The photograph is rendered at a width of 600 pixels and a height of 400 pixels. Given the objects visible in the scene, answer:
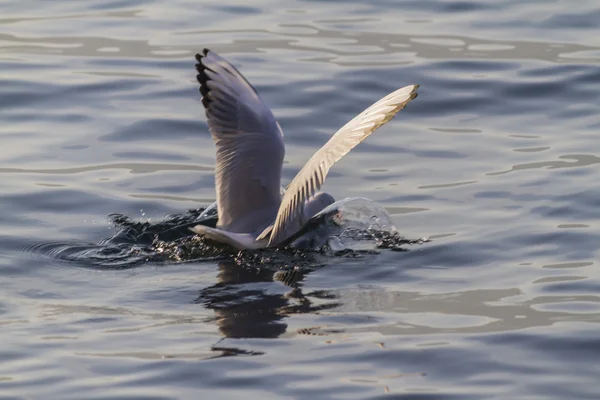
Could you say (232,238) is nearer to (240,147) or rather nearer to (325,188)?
(240,147)

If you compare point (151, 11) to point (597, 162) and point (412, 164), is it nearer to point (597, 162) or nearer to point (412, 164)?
point (412, 164)

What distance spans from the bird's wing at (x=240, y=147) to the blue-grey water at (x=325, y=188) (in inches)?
20.3

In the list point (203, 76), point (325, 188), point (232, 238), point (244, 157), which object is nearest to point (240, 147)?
point (244, 157)

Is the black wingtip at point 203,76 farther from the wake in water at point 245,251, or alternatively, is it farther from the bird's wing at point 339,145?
the bird's wing at point 339,145

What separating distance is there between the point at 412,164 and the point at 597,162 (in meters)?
1.54

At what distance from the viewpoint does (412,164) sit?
10852 mm

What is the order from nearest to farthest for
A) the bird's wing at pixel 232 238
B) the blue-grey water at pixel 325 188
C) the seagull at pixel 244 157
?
the blue-grey water at pixel 325 188 < the bird's wing at pixel 232 238 < the seagull at pixel 244 157

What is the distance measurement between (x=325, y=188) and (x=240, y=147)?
4.75 ft

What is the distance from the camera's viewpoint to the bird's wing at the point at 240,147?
9227mm

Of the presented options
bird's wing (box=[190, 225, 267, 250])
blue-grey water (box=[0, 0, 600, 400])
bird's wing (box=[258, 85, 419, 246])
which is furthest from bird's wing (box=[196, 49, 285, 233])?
bird's wing (box=[258, 85, 419, 246])

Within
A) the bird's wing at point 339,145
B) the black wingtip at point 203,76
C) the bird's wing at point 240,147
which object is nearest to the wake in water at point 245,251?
the bird's wing at point 240,147

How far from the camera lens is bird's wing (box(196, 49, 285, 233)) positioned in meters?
9.23

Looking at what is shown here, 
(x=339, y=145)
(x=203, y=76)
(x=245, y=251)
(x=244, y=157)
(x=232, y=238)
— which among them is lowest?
(x=245, y=251)

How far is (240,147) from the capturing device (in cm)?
924
